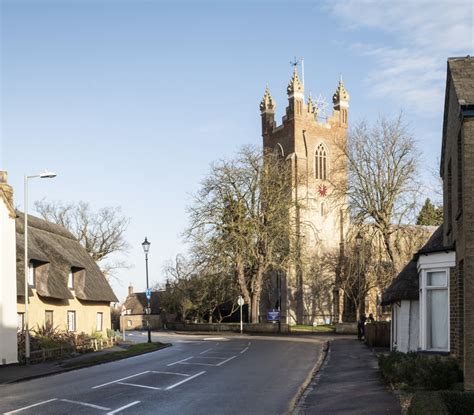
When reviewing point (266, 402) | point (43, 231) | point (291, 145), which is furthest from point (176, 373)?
point (291, 145)

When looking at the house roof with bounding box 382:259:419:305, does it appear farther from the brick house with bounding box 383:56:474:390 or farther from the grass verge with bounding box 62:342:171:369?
the grass verge with bounding box 62:342:171:369

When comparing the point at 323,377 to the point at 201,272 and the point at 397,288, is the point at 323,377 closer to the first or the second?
the point at 397,288

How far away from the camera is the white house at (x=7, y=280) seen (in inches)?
1049

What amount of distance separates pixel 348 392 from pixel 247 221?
4267 centimetres

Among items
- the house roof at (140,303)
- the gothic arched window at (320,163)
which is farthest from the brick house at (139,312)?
the gothic arched window at (320,163)

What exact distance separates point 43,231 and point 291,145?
47.1m

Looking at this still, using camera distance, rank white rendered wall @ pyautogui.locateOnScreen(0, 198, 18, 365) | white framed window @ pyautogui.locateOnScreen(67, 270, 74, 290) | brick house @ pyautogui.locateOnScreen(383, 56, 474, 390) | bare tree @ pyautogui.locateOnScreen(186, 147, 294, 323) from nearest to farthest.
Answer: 1. brick house @ pyautogui.locateOnScreen(383, 56, 474, 390)
2. white rendered wall @ pyautogui.locateOnScreen(0, 198, 18, 365)
3. white framed window @ pyautogui.locateOnScreen(67, 270, 74, 290)
4. bare tree @ pyautogui.locateOnScreen(186, 147, 294, 323)

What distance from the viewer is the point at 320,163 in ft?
274

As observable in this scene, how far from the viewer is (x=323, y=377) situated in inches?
812

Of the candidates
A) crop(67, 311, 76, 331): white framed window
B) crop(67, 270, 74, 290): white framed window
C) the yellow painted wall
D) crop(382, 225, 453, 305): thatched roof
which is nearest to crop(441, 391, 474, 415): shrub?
crop(382, 225, 453, 305): thatched roof

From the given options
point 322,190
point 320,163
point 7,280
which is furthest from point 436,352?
point 320,163

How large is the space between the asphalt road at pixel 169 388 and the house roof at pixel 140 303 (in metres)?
62.8

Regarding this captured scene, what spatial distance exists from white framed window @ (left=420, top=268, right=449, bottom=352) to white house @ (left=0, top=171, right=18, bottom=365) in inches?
647

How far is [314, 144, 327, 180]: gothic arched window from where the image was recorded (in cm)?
8300
